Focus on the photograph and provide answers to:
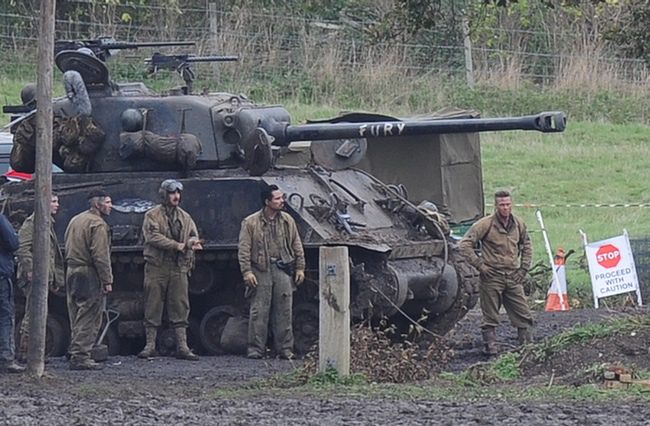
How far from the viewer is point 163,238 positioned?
1580 centimetres

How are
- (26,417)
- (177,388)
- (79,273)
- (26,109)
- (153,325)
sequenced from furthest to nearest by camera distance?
1. (26,109)
2. (153,325)
3. (79,273)
4. (177,388)
5. (26,417)

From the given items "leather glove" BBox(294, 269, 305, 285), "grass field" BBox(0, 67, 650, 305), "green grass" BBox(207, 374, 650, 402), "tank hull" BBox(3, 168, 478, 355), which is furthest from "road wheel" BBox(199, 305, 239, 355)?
"grass field" BBox(0, 67, 650, 305)

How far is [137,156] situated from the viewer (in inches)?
665

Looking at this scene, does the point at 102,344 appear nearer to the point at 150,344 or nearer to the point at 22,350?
the point at 150,344

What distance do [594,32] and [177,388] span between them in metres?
22.7

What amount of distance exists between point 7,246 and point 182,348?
242cm

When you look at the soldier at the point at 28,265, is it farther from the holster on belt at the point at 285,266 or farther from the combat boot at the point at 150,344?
the holster on belt at the point at 285,266

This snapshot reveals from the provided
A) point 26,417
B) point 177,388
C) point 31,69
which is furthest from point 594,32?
point 26,417

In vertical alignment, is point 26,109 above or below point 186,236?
above

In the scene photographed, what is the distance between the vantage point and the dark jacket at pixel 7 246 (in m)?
14.1

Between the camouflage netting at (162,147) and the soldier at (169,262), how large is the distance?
546 mm

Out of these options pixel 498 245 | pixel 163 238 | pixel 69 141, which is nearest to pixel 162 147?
pixel 69 141

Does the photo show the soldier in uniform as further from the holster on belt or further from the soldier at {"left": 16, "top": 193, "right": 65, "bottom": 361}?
the soldier at {"left": 16, "top": 193, "right": 65, "bottom": 361}

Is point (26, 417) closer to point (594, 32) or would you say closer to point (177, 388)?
point (177, 388)
